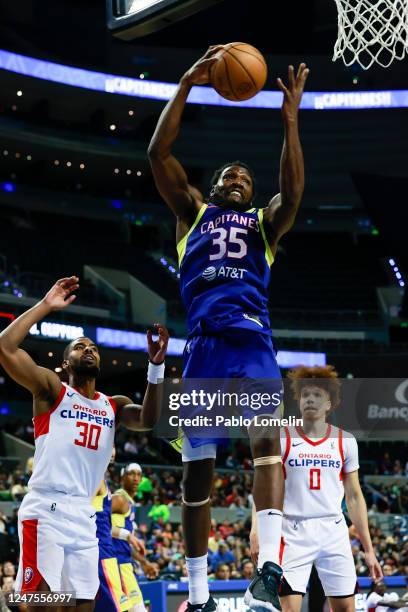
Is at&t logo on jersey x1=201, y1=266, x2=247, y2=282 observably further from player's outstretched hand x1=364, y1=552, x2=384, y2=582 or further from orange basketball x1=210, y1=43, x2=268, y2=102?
player's outstretched hand x1=364, y1=552, x2=384, y2=582

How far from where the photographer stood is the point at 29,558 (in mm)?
6152

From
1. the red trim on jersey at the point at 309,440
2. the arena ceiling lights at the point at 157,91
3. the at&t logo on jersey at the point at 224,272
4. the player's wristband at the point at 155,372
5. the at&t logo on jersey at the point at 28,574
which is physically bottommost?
the at&t logo on jersey at the point at 28,574

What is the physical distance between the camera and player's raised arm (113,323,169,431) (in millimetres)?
6055

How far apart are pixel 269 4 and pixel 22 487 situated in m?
24.9

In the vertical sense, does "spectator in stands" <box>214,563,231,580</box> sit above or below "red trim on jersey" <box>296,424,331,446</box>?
below

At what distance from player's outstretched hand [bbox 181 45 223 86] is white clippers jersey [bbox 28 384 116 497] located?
7.87 ft

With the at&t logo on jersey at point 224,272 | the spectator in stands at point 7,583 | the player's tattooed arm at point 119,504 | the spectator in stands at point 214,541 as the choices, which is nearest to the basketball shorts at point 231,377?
the at&t logo on jersey at point 224,272

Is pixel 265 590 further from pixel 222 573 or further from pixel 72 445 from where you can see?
pixel 222 573

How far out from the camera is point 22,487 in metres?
19.0

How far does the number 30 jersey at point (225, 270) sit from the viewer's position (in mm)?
5301

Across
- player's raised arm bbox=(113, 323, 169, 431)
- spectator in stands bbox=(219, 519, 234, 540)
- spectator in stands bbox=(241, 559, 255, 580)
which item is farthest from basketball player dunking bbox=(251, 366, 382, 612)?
spectator in stands bbox=(219, 519, 234, 540)

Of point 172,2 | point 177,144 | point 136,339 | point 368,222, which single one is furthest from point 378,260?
point 172,2

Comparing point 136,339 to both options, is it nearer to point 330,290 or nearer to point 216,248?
point 330,290

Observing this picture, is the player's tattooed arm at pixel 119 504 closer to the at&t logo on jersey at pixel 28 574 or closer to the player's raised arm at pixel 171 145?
the at&t logo on jersey at pixel 28 574
